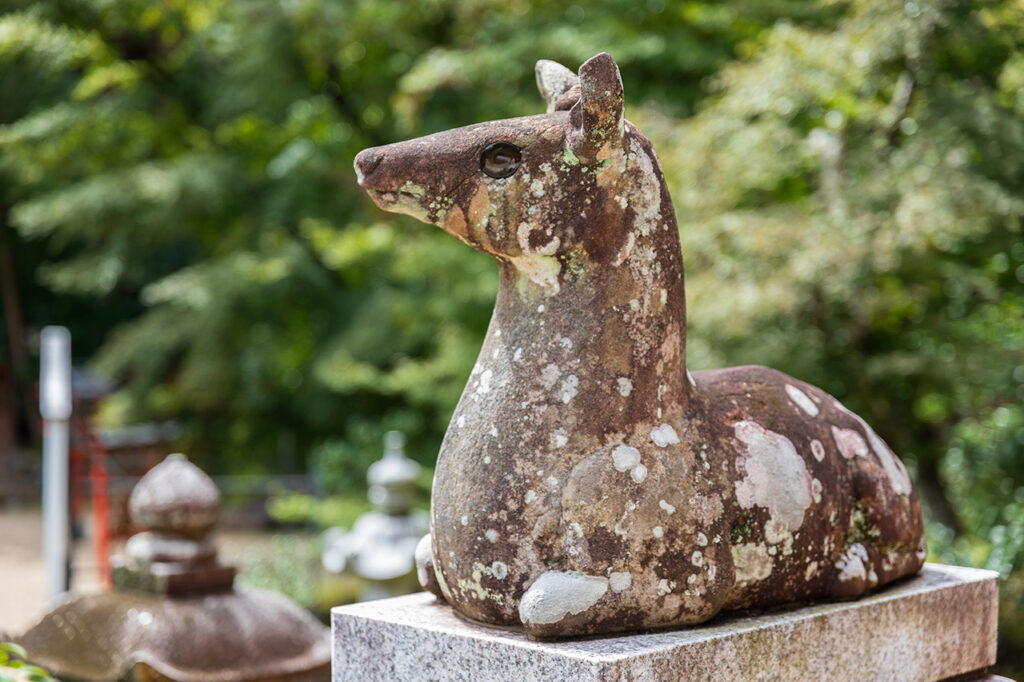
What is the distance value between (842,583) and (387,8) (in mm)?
8302

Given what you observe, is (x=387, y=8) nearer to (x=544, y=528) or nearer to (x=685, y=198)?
(x=685, y=198)

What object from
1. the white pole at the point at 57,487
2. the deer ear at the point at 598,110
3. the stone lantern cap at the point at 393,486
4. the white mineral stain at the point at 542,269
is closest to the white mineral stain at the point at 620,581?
the white mineral stain at the point at 542,269

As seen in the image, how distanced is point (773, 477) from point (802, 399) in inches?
13.8

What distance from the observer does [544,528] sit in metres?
2.23

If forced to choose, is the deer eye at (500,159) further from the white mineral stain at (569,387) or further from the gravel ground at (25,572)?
the gravel ground at (25,572)

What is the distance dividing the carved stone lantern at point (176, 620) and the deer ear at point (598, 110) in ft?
8.93

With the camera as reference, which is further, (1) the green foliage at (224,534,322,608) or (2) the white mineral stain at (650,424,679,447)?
(1) the green foliage at (224,534,322,608)

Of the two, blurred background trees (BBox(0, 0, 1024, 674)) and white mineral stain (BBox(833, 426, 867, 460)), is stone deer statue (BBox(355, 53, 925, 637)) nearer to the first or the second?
white mineral stain (BBox(833, 426, 867, 460))

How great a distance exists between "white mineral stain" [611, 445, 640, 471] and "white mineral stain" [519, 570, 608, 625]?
0.24m

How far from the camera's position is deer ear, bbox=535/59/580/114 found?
2.60 m

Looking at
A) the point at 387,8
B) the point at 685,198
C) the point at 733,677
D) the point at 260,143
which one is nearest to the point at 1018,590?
the point at 685,198

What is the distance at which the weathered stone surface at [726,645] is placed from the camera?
7.00 ft

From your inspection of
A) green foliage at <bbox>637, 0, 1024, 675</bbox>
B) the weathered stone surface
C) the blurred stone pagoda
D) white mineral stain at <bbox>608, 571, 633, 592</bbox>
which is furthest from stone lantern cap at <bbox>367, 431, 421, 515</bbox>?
white mineral stain at <bbox>608, 571, 633, 592</bbox>

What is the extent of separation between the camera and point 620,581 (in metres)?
2.22
